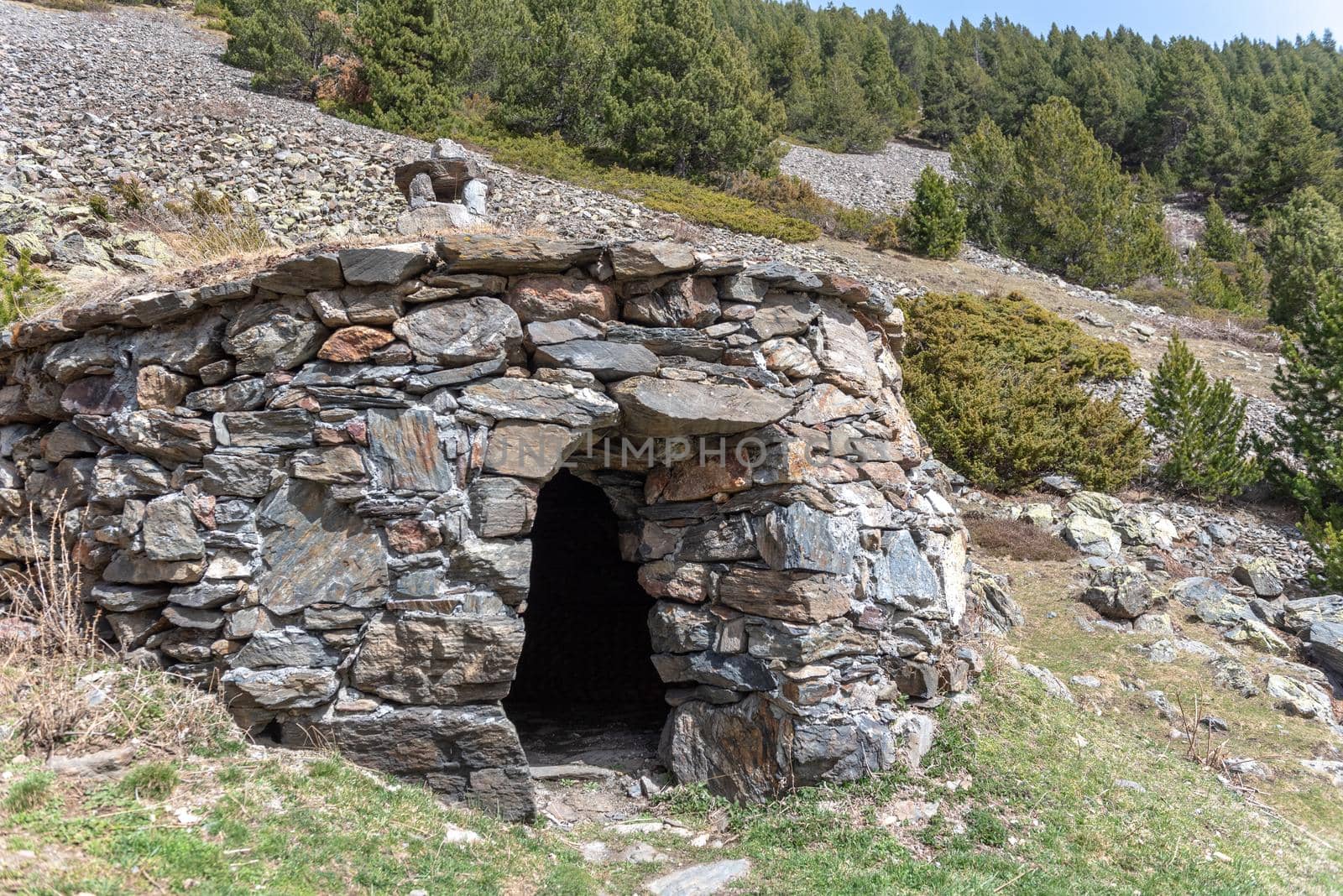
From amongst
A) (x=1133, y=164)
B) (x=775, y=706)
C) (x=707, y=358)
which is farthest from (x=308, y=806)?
(x=1133, y=164)

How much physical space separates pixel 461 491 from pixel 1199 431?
43.7ft

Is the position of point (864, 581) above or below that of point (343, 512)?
below

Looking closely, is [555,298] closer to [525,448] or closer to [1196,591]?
[525,448]

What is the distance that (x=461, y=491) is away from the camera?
4.92 m

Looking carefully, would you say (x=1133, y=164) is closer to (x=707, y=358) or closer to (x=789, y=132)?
(x=789, y=132)

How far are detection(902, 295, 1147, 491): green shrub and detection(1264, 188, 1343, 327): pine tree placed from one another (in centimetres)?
839

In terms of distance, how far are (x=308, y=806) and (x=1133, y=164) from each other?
54.3m

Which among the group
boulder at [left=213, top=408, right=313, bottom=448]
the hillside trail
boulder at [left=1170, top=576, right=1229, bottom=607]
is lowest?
boulder at [left=1170, top=576, right=1229, bottom=607]

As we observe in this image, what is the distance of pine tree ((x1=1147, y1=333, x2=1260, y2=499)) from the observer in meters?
13.4

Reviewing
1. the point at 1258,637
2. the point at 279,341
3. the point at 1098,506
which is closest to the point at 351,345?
the point at 279,341

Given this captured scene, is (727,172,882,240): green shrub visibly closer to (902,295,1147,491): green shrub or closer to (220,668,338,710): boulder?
(902,295,1147,491): green shrub

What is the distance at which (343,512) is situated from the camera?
4.89 meters

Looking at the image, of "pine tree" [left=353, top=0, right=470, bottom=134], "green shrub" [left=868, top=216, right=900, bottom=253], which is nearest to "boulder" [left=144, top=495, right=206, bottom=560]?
"pine tree" [left=353, top=0, right=470, bottom=134]

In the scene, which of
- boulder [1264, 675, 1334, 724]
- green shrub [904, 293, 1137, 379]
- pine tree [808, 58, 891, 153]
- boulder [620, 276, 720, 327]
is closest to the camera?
boulder [620, 276, 720, 327]
